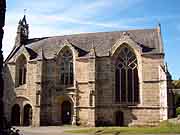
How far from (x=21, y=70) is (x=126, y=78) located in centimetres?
1484

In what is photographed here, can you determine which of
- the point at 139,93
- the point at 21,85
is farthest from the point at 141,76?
the point at 21,85

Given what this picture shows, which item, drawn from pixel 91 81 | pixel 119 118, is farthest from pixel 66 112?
pixel 119 118

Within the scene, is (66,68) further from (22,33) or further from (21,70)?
(22,33)

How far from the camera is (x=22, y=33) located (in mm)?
43812

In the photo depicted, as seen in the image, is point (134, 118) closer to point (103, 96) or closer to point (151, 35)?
point (103, 96)

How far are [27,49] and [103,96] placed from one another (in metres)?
13.3

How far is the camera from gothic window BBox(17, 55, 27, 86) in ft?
129

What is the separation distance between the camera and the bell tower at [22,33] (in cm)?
4325

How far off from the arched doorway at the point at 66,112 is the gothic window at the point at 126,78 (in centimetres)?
649

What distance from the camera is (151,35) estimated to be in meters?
36.4

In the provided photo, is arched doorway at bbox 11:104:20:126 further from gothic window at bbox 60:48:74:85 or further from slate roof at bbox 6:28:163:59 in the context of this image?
gothic window at bbox 60:48:74:85

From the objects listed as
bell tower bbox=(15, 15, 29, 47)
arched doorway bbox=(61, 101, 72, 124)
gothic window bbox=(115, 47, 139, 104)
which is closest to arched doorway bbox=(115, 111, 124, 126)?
gothic window bbox=(115, 47, 139, 104)

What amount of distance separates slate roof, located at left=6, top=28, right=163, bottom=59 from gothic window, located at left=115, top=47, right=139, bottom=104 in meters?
1.82

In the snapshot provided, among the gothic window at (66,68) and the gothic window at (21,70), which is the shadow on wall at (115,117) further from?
the gothic window at (21,70)
